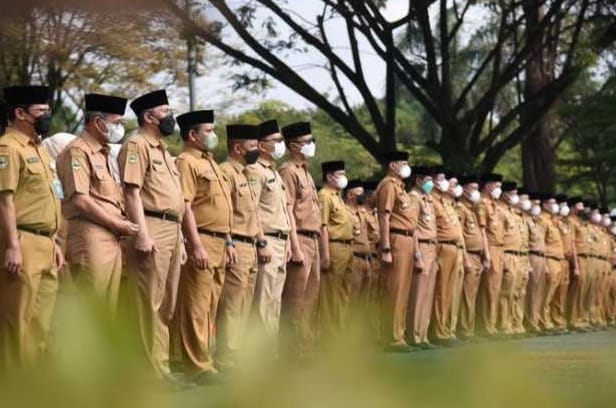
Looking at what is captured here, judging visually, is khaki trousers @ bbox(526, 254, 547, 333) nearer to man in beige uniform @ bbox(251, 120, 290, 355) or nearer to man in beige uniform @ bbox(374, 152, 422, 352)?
man in beige uniform @ bbox(374, 152, 422, 352)

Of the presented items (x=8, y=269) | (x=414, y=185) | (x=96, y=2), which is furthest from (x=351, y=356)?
(x=414, y=185)

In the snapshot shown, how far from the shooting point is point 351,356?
138 cm

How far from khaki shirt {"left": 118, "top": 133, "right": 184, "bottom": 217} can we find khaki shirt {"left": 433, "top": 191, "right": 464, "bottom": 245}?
5956 mm

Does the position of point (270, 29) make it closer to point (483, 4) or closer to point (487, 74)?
point (483, 4)

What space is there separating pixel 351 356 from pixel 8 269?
16.2ft

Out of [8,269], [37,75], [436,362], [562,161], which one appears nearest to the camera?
[436,362]

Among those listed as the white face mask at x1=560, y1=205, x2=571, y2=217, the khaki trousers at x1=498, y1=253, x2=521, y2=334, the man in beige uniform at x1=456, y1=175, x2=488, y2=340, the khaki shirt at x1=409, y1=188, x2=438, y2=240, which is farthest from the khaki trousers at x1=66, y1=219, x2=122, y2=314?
the white face mask at x1=560, y1=205, x2=571, y2=217

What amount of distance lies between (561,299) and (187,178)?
33.1 ft

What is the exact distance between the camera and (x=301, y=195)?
9.98 meters

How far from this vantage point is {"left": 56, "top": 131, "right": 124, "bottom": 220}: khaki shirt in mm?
6582

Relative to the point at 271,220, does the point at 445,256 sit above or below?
below

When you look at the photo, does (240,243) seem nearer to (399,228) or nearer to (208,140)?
(208,140)

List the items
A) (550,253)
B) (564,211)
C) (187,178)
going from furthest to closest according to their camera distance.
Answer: (564,211), (550,253), (187,178)

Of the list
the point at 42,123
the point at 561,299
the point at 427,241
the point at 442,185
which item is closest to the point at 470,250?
the point at 442,185
